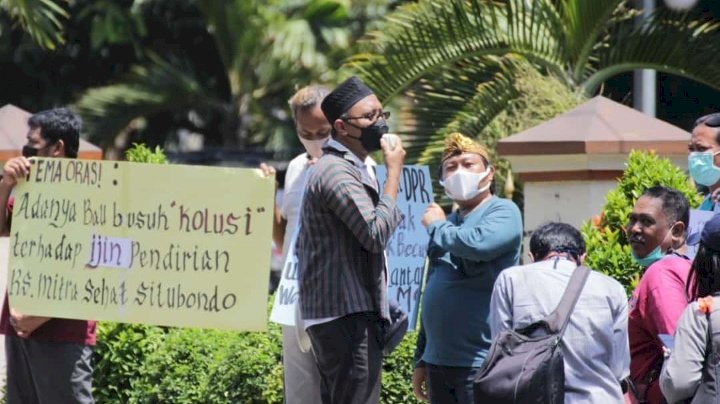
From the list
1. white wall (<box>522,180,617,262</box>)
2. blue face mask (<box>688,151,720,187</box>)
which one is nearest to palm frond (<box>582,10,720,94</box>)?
white wall (<box>522,180,617,262</box>)

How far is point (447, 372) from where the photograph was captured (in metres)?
6.02

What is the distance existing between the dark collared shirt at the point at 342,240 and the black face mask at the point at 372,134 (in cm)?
8

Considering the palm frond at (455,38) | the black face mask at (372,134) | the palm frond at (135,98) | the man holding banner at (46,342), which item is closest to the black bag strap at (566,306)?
the black face mask at (372,134)

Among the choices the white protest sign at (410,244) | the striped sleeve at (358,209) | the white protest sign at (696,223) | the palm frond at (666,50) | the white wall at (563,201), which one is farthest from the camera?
the palm frond at (666,50)

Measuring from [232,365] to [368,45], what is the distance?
169 inches

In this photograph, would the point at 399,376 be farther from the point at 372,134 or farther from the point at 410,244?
the point at 372,134

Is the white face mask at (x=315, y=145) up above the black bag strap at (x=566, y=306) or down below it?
above

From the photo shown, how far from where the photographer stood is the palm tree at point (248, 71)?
18.5m

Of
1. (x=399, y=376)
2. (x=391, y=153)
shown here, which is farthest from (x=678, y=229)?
(x=399, y=376)

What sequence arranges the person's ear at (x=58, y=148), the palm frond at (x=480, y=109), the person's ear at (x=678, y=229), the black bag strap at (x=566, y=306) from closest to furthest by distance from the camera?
the black bag strap at (x=566, y=306), the person's ear at (x=678, y=229), the person's ear at (x=58, y=148), the palm frond at (x=480, y=109)

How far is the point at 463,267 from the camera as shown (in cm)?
606

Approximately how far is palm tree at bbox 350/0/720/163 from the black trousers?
4.66 metres

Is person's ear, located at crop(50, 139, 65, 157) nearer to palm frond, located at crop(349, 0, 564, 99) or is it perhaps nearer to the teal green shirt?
the teal green shirt

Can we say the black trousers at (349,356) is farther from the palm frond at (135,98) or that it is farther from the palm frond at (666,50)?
the palm frond at (135,98)
